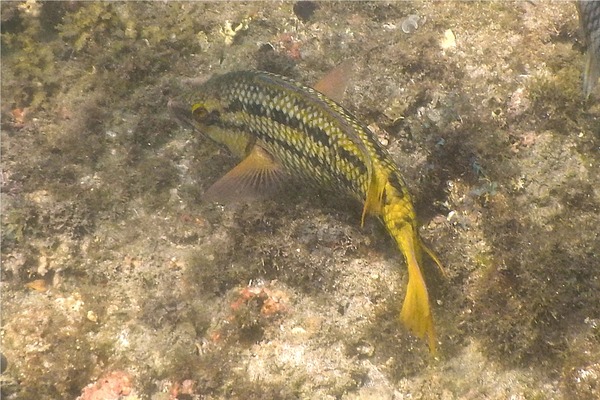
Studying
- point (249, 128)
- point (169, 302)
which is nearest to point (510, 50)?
point (249, 128)

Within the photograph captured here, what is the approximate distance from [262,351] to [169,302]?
88 cm

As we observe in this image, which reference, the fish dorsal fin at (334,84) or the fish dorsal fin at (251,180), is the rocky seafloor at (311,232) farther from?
the fish dorsal fin at (334,84)

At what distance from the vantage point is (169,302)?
3.76 metres

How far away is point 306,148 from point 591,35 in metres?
2.14

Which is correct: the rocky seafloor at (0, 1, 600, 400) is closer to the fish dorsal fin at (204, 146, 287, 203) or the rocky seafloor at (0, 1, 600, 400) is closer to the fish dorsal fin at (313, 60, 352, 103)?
the fish dorsal fin at (204, 146, 287, 203)

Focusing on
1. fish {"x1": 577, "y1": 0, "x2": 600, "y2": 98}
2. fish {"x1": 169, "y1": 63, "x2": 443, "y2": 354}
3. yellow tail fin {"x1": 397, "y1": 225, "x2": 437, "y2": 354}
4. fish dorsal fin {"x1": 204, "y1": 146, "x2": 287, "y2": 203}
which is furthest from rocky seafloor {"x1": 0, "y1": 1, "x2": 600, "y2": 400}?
fish {"x1": 577, "y1": 0, "x2": 600, "y2": 98}

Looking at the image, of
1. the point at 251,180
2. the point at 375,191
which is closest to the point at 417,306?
the point at 375,191

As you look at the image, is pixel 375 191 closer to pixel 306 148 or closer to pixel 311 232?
pixel 306 148

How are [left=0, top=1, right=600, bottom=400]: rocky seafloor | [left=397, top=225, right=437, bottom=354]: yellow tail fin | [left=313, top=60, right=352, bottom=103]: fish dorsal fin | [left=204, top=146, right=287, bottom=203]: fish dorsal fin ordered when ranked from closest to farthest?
[left=397, top=225, right=437, bottom=354]: yellow tail fin, [left=0, top=1, right=600, bottom=400]: rocky seafloor, [left=204, top=146, right=287, bottom=203]: fish dorsal fin, [left=313, top=60, right=352, bottom=103]: fish dorsal fin

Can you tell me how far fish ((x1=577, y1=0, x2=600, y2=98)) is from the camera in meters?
3.05

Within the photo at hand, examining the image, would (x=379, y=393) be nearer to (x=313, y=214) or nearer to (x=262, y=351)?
(x=262, y=351)

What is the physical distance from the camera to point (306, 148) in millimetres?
3486

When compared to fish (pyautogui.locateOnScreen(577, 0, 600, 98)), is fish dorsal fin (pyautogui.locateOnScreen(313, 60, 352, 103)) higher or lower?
lower

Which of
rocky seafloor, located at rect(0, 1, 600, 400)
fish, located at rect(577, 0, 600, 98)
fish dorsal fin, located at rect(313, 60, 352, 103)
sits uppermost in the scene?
fish, located at rect(577, 0, 600, 98)
